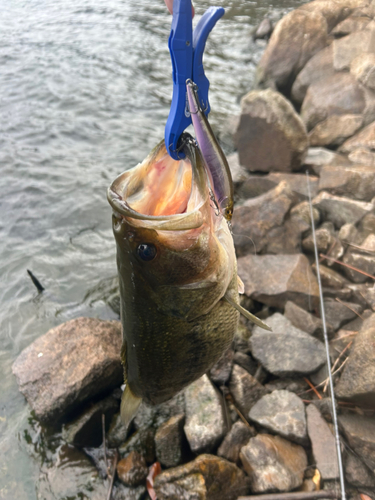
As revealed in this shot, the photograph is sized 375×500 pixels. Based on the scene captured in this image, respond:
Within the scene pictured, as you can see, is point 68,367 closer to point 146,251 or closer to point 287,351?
point 287,351

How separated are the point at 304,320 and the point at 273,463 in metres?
1.42

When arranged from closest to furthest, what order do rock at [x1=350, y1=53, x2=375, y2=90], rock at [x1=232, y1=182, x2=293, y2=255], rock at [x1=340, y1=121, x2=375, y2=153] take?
rock at [x1=232, y1=182, x2=293, y2=255]
rock at [x1=340, y1=121, x2=375, y2=153]
rock at [x1=350, y1=53, x2=375, y2=90]

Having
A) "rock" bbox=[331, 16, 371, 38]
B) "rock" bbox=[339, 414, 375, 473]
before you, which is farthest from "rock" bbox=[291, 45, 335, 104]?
"rock" bbox=[339, 414, 375, 473]

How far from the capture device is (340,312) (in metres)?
3.76

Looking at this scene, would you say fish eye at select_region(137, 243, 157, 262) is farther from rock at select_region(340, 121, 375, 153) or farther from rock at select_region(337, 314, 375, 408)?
rock at select_region(340, 121, 375, 153)

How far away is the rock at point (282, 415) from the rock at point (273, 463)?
0.28 feet

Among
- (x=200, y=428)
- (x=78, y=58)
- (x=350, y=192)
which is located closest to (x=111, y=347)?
(x=200, y=428)

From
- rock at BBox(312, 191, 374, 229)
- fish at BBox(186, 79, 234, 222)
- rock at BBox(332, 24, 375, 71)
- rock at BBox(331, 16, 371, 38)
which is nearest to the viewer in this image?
fish at BBox(186, 79, 234, 222)

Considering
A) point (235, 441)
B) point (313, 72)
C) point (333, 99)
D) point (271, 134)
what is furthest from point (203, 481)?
point (313, 72)

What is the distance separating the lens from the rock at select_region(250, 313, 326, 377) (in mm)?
3393

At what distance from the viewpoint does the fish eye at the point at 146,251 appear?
164 cm

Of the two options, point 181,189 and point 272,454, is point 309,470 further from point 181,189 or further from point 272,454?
point 181,189

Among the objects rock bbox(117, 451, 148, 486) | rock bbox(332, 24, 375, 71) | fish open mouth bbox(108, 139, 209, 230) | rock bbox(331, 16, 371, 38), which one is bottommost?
rock bbox(117, 451, 148, 486)

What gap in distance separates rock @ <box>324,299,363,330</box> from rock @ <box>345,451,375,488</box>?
4.11ft
